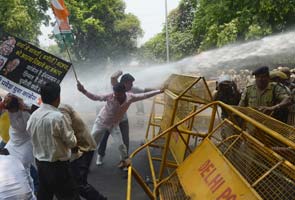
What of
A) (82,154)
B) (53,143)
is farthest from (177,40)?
(53,143)

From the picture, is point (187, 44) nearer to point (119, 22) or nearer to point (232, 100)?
point (119, 22)

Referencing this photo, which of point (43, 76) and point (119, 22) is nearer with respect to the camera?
point (43, 76)

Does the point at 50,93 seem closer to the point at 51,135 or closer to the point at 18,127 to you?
the point at 51,135

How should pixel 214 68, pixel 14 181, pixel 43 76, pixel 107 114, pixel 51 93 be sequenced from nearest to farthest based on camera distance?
pixel 14 181 < pixel 51 93 < pixel 43 76 < pixel 107 114 < pixel 214 68

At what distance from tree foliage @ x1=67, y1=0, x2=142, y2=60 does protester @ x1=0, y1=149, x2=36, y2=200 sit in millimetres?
32125

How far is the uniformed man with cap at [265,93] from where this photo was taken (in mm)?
4973

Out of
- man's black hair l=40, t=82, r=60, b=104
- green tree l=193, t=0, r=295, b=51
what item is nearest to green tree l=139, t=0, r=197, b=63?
green tree l=193, t=0, r=295, b=51

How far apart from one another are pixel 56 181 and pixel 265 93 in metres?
2.73

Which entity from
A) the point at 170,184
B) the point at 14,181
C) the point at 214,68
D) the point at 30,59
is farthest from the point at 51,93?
the point at 214,68

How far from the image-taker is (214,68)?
19453mm

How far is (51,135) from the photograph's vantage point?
3906 millimetres

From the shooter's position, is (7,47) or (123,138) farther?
(123,138)

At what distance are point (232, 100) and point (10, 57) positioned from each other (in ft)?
9.83

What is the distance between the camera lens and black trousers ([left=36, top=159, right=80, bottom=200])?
4012mm
